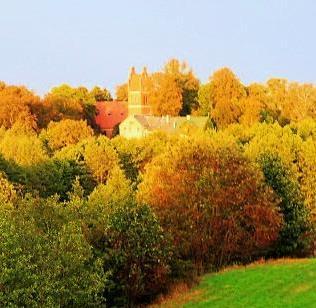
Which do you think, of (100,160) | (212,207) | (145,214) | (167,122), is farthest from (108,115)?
(145,214)

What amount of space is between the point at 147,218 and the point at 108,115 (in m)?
106

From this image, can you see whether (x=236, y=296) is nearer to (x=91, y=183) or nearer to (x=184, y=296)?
(x=184, y=296)

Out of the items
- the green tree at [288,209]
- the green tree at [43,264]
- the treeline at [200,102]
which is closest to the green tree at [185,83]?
the treeline at [200,102]

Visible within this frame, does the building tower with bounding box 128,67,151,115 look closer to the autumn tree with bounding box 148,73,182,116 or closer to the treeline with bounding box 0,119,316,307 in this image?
the autumn tree with bounding box 148,73,182,116

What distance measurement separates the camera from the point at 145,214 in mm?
29328

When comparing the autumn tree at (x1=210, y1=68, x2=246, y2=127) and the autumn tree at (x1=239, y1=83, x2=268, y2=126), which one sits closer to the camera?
the autumn tree at (x1=239, y1=83, x2=268, y2=126)

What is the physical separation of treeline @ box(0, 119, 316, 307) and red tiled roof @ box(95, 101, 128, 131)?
7011 centimetres

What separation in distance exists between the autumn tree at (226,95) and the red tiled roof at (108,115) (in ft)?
119

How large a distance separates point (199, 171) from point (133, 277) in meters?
11.6

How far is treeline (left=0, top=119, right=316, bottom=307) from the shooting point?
2181 centimetres

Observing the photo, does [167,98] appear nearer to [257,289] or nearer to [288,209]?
[288,209]

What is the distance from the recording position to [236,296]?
86.3 ft

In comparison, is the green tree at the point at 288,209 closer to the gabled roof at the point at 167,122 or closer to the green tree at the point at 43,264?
the green tree at the point at 43,264

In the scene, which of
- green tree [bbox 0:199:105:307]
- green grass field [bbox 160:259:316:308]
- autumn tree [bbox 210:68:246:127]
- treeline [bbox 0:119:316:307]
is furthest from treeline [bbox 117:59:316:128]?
green tree [bbox 0:199:105:307]
